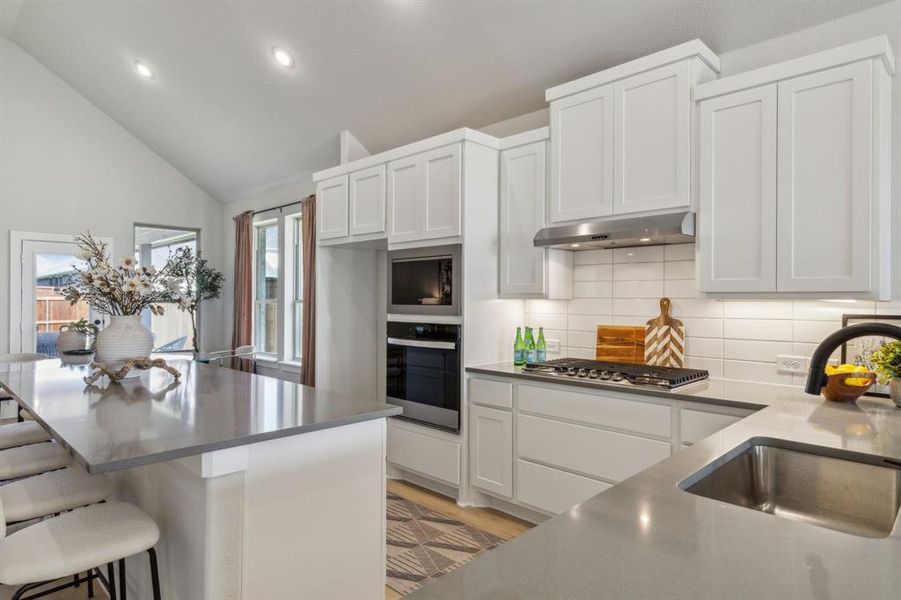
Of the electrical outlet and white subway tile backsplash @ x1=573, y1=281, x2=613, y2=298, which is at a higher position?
white subway tile backsplash @ x1=573, y1=281, x2=613, y2=298

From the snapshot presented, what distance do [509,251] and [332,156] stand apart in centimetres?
256

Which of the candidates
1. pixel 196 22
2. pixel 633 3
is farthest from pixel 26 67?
pixel 633 3

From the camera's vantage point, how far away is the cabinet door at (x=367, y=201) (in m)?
4.02

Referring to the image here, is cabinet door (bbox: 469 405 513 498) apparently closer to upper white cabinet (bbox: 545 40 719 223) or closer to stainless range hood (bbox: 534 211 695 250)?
stainless range hood (bbox: 534 211 695 250)

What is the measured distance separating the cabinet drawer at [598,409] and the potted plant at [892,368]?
31.7 inches

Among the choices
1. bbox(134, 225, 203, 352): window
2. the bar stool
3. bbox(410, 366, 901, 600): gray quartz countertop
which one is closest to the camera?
bbox(410, 366, 901, 600): gray quartz countertop

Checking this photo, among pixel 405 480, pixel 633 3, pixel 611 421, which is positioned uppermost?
pixel 633 3

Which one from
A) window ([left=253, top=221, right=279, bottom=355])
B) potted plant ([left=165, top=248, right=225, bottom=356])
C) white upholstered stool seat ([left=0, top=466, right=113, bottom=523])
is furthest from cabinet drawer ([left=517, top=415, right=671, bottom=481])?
potted plant ([left=165, top=248, right=225, bottom=356])

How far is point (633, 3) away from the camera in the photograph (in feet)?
9.15

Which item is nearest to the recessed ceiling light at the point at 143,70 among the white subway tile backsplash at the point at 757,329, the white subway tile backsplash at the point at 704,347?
the white subway tile backsplash at the point at 704,347

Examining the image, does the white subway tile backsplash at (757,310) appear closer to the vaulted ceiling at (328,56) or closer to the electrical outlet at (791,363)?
the electrical outlet at (791,363)

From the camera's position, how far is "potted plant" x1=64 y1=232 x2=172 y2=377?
8.54 ft

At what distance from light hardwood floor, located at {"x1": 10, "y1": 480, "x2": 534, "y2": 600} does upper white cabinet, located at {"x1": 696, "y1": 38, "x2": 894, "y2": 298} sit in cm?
170

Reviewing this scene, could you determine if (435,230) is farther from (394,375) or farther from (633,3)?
(633,3)
